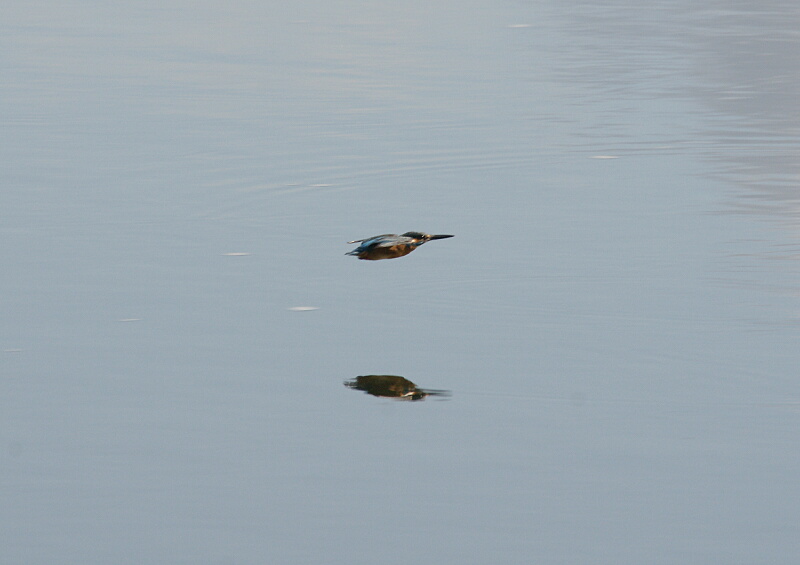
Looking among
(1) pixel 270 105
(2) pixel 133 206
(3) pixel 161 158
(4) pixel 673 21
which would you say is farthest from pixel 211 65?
(4) pixel 673 21

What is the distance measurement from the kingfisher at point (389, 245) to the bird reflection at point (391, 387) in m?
0.71

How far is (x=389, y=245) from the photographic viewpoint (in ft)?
15.7

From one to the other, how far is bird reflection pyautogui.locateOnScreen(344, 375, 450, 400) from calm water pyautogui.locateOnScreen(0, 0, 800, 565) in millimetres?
45

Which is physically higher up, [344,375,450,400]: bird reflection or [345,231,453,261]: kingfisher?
[345,231,453,261]: kingfisher

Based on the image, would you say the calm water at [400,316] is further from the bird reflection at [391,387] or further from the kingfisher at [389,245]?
the kingfisher at [389,245]

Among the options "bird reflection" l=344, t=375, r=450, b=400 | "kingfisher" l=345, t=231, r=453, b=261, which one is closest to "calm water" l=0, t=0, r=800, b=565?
"bird reflection" l=344, t=375, r=450, b=400

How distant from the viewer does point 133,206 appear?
247 inches

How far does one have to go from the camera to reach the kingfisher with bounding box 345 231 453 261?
4.78 metres

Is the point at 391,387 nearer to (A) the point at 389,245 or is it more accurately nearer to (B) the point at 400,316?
(B) the point at 400,316

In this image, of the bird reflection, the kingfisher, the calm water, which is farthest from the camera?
the kingfisher

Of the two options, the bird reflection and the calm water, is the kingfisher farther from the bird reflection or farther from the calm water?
the bird reflection

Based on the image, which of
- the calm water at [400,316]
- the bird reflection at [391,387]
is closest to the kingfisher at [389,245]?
→ the calm water at [400,316]

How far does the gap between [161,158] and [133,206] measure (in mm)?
984

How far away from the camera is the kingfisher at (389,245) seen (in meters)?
4.78
